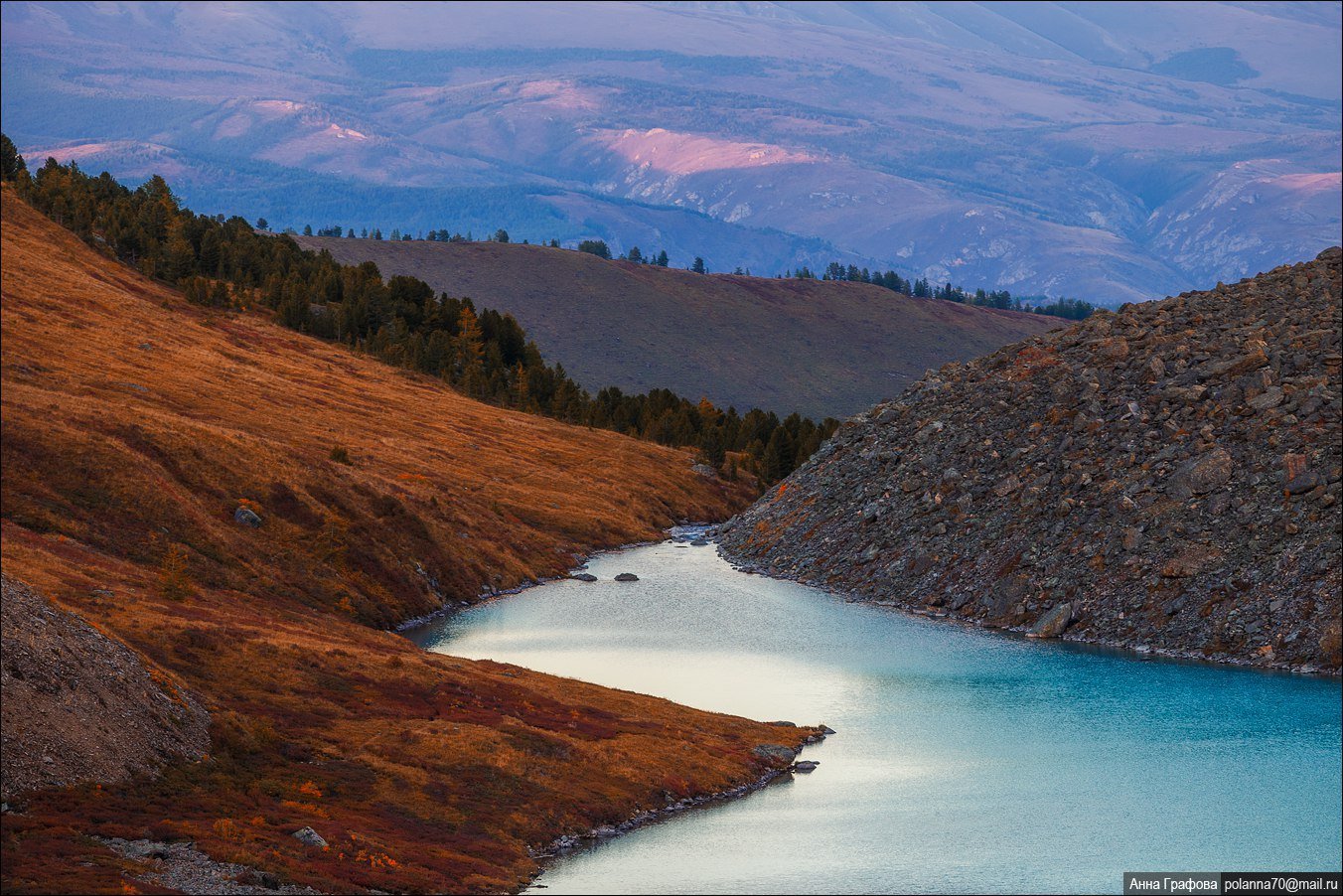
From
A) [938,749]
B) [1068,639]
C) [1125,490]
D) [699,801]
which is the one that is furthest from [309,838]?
[1125,490]

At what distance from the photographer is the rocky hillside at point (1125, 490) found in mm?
99938

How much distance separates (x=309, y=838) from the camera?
1965 inches

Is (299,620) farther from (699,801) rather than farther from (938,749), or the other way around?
(938,749)

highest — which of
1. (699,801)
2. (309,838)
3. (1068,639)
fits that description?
(1068,639)

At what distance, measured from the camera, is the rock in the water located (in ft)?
163

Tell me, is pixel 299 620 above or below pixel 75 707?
below

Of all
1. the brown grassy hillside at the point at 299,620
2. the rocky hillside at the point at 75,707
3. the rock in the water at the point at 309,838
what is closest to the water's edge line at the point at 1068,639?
the brown grassy hillside at the point at 299,620

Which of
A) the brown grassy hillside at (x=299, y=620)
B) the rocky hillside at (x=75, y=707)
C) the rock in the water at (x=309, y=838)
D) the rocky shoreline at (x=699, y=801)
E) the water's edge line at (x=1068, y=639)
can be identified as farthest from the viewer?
the water's edge line at (x=1068, y=639)

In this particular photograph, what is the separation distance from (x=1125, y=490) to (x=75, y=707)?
87.8 m

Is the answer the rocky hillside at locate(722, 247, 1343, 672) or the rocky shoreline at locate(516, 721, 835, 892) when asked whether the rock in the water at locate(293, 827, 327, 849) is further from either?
the rocky hillside at locate(722, 247, 1343, 672)

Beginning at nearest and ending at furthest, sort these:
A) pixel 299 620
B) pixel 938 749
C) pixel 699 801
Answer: pixel 699 801 < pixel 938 749 < pixel 299 620

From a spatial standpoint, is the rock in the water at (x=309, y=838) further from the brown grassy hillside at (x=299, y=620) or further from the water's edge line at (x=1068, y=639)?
the water's edge line at (x=1068, y=639)

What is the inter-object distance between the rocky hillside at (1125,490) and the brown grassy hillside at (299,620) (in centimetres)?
3576

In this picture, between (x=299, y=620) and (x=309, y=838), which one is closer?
(x=309, y=838)
